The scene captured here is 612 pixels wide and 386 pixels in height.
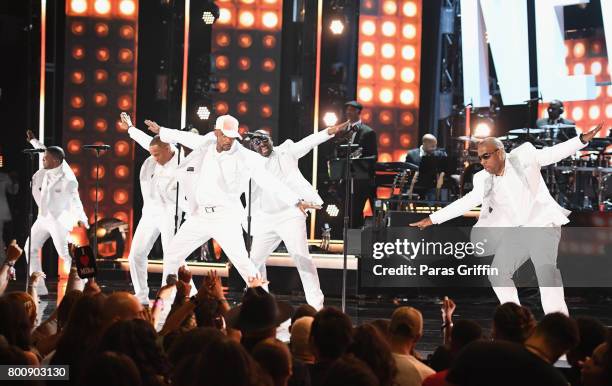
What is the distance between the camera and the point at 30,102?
15.5 m

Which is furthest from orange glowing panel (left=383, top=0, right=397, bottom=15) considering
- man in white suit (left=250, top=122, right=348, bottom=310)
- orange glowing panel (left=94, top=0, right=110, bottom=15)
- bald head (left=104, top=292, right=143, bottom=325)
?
bald head (left=104, top=292, right=143, bottom=325)

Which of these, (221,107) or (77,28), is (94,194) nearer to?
(221,107)

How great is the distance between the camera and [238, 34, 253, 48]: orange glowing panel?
52.1 feet

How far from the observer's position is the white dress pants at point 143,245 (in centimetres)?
1199

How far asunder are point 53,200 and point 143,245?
2.03m

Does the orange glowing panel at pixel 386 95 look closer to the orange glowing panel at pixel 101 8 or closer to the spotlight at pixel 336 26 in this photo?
the spotlight at pixel 336 26

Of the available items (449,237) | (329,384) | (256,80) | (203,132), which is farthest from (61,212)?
(329,384)

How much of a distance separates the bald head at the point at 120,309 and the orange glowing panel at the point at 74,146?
11.0m

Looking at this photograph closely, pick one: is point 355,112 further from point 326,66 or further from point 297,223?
point 297,223

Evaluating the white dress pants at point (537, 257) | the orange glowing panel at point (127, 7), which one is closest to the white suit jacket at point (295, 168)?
the white dress pants at point (537, 257)

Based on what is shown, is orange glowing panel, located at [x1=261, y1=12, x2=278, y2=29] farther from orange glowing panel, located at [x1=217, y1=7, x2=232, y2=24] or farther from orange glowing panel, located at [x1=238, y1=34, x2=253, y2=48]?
orange glowing panel, located at [x1=217, y1=7, x2=232, y2=24]

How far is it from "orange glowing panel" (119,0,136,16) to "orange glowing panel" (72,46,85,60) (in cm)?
82

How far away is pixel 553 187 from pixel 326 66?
3.88m

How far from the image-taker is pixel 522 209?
1011 cm
